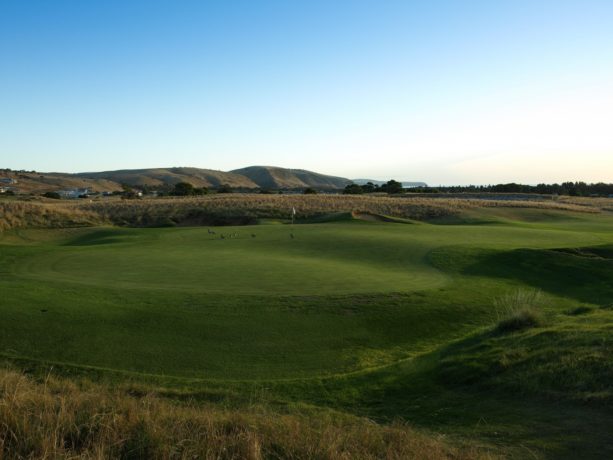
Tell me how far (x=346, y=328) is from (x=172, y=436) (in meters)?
7.03

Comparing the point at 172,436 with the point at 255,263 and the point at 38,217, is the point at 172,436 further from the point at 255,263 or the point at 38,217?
the point at 38,217

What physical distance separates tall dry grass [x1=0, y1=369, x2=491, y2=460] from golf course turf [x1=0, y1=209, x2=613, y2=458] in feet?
4.32

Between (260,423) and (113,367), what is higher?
(260,423)

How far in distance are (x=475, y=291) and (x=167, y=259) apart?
11.3 m

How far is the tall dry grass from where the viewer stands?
16.3ft

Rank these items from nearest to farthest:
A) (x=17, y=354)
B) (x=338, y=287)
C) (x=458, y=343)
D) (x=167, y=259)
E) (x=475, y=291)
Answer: (x=17, y=354)
(x=458, y=343)
(x=338, y=287)
(x=475, y=291)
(x=167, y=259)

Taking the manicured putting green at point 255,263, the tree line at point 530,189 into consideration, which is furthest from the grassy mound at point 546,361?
the tree line at point 530,189

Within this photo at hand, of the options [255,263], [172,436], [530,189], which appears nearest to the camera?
[172,436]

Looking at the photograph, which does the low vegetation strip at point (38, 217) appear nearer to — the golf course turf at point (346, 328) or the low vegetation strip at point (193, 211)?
the low vegetation strip at point (193, 211)

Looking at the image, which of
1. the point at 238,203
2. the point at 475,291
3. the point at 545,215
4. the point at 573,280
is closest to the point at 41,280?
the point at 475,291

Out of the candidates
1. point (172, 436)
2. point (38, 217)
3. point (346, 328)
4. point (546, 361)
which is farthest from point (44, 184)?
point (172, 436)

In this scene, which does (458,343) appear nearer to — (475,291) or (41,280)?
(475,291)

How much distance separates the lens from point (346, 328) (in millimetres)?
11875

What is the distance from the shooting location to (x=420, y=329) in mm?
12516
